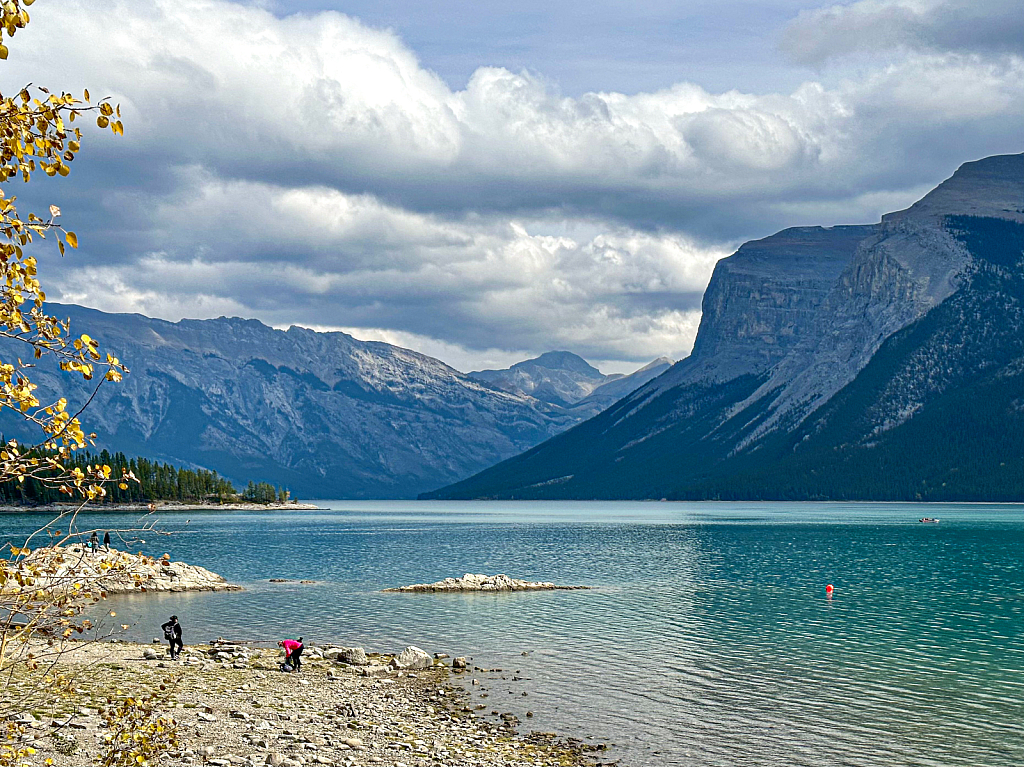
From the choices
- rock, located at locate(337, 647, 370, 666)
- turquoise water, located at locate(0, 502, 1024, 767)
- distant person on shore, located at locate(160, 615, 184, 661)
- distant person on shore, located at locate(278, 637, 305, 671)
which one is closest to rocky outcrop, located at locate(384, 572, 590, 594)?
turquoise water, located at locate(0, 502, 1024, 767)

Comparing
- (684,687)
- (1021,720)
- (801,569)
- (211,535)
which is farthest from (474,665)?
(211,535)

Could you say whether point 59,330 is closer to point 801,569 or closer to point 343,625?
point 343,625

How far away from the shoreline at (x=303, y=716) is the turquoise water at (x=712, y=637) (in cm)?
351

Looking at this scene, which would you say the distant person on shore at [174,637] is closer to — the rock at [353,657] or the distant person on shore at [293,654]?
the distant person on shore at [293,654]

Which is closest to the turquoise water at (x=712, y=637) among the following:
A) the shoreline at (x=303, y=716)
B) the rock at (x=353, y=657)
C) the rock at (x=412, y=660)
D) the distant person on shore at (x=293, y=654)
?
the shoreline at (x=303, y=716)

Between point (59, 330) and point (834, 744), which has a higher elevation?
point (59, 330)

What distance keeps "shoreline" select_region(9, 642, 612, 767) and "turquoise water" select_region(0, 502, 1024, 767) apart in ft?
11.5

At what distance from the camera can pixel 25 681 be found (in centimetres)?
4325

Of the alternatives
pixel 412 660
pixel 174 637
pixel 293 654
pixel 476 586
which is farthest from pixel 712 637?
pixel 174 637

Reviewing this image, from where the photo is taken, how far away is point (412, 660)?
183 feet

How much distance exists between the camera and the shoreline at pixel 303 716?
33906mm

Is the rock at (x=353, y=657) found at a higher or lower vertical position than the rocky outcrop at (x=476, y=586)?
higher

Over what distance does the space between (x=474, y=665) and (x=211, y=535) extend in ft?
496

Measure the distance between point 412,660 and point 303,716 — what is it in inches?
588
